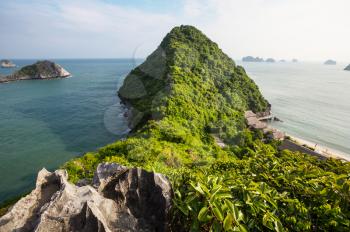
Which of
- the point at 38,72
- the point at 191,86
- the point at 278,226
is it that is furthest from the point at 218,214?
the point at 38,72

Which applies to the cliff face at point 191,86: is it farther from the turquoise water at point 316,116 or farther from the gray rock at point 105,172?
the gray rock at point 105,172

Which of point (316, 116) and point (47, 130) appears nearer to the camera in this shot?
point (47, 130)

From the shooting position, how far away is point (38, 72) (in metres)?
114

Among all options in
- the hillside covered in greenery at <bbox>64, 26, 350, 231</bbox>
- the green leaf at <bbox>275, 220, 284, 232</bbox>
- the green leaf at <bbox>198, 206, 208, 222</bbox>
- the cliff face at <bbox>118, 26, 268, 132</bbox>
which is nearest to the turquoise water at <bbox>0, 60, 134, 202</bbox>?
the cliff face at <bbox>118, 26, 268, 132</bbox>

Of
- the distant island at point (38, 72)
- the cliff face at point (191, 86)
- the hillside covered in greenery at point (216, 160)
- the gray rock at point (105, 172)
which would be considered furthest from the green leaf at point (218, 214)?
the distant island at point (38, 72)

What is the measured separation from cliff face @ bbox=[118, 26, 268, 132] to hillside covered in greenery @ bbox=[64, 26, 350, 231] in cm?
27

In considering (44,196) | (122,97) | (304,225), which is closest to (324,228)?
(304,225)

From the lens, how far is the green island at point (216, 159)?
17.1ft

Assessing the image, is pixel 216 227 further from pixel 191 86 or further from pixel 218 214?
pixel 191 86

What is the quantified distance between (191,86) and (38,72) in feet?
325

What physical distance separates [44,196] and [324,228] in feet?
27.1

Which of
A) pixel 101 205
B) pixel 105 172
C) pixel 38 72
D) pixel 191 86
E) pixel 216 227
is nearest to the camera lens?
pixel 216 227

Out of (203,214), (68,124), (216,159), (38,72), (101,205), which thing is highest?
(203,214)

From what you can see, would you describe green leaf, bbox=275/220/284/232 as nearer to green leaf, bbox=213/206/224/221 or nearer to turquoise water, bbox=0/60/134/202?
green leaf, bbox=213/206/224/221
